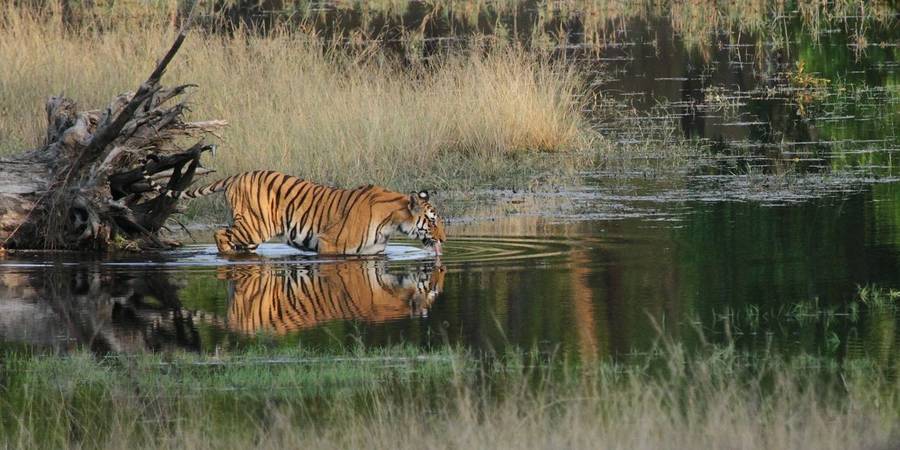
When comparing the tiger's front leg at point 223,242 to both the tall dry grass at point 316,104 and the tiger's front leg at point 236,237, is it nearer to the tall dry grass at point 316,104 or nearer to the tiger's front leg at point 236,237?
the tiger's front leg at point 236,237

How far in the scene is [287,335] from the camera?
407 inches

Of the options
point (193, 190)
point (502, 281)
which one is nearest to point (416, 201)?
point (502, 281)

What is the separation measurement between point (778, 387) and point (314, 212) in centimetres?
666

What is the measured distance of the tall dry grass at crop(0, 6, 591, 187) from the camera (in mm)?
19469

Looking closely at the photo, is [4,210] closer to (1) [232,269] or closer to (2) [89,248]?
(2) [89,248]

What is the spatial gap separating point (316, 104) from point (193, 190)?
21.2 ft

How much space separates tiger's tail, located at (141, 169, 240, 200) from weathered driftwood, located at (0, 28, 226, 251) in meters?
0.07

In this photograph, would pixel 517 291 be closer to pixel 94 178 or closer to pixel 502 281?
pixel 502 281

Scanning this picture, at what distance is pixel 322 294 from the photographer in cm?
1194

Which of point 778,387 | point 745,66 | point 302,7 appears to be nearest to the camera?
point 778,387

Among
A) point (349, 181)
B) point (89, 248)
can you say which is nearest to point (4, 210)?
point (89, 248)

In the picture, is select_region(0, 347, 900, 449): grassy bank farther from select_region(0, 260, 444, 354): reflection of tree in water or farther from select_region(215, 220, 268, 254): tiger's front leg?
select_region(215, 220, 268, 254): tiger's front leg

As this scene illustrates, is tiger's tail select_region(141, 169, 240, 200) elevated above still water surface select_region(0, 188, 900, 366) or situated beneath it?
elevated above

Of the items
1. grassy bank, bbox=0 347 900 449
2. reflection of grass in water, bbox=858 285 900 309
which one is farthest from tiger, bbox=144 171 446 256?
grassy bank, bbox=0 347 900 449
